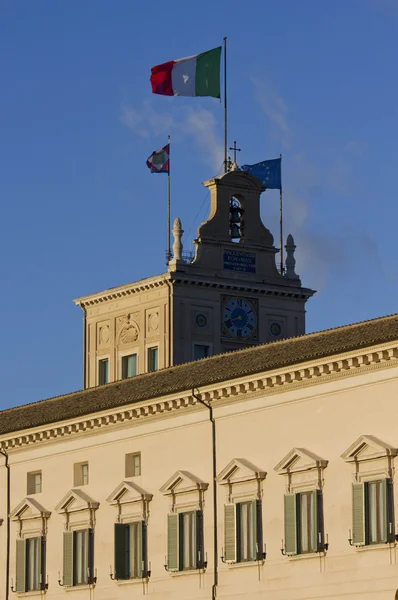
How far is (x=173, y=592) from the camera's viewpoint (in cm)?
5494

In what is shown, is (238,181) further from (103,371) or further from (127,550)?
(127,550)

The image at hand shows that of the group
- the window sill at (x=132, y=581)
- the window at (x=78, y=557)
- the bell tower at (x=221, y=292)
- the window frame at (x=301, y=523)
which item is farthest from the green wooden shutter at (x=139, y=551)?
the bell tower at (x=221, y=292)

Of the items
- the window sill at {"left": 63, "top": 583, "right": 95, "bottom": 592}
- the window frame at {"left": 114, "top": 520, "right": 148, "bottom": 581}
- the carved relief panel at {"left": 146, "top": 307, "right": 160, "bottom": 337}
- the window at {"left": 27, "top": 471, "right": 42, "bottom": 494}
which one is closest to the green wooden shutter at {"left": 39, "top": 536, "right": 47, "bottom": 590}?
the window sill at {"left": 63, "top": 583, "right": 95, "bottom": 592}

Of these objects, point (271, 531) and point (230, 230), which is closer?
point (271, 531)

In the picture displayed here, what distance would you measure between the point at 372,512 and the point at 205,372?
406 inches

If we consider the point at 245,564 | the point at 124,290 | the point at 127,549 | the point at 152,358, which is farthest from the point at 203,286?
the point at 245,564

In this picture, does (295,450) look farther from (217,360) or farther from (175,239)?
(175,239)

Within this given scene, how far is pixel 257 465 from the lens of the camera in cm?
5228

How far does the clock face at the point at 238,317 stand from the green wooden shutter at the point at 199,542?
34.2 meters

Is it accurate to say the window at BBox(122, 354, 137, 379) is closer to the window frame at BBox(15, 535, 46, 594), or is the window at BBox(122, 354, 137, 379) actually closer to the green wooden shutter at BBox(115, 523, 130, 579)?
the window frame at BBox(15, 535, 46, 594)

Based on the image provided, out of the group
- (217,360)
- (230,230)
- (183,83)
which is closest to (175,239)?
(230,230)

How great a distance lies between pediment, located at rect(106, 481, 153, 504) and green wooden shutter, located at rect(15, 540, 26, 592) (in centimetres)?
495

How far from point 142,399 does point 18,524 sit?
7.91 metres

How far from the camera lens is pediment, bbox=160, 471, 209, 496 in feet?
177
